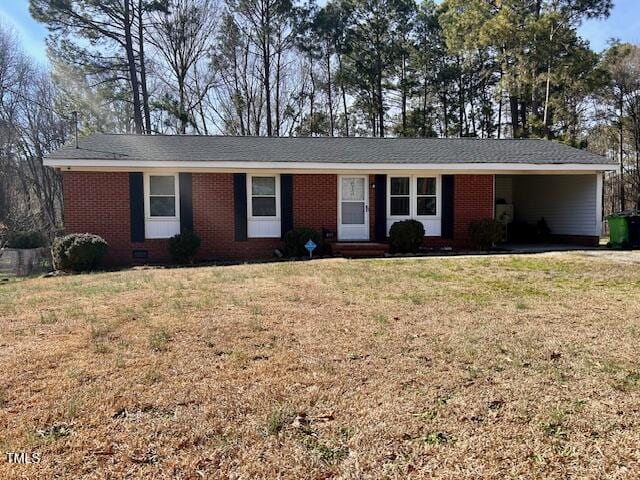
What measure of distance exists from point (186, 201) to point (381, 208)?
17.8 feet

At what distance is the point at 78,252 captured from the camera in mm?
10586

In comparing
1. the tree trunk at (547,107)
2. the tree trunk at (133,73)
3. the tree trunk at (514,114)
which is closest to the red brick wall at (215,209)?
the tree trunk at (547,107)

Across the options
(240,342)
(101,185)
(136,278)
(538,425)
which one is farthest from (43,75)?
(538,425)

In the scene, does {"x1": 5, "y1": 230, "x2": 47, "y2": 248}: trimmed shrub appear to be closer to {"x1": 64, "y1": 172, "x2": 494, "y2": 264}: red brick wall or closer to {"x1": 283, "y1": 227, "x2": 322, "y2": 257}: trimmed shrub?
{"x1": 64, "y1": 172, "x2": 494, "y2": 264}: red brick wall

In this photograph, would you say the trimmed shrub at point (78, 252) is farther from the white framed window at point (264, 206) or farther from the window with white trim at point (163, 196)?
the white framed window at point (264, 206)

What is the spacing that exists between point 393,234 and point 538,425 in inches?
386

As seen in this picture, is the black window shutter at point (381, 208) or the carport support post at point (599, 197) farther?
the carport support post at point (599, 197)

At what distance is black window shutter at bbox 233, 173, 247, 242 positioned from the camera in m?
12.6

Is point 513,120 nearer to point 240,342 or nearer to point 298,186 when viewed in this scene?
point 298,186

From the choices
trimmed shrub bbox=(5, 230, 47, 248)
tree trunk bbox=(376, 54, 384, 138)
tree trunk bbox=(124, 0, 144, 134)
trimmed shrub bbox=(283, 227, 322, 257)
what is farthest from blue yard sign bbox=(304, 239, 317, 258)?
tree trunk bbox=(376, 54, 384, 138)

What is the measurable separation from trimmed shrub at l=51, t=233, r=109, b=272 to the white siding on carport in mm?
13864

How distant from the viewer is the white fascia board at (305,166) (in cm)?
1157

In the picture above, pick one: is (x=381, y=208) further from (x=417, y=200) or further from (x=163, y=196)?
(x=163, y=196)

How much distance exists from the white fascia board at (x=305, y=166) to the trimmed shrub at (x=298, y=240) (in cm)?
175
